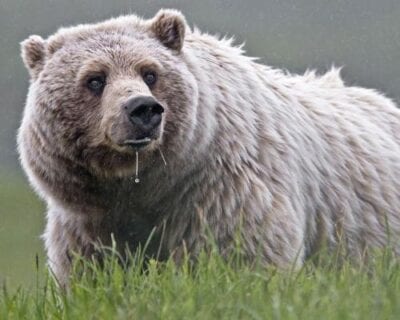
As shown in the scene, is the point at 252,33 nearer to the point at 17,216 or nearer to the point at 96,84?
the point at 17,216

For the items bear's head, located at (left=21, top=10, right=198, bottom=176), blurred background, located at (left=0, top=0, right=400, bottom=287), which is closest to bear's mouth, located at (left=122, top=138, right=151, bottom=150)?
bear's head, located at (left=21, top=10, right=198, bottom=176)

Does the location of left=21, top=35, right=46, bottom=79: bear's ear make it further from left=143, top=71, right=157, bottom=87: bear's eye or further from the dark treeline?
the dark treeline

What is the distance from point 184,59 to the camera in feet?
27.7

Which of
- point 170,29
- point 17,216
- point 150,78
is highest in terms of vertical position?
point 170,29

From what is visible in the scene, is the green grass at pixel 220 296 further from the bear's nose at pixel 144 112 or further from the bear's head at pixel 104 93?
the bear's head at pixel 104 93

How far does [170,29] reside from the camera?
8.46 m

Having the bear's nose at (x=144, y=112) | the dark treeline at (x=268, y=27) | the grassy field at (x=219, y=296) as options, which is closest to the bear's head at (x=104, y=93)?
the bear's nose at (x=144, y=112)

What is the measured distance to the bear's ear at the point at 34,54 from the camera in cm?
849

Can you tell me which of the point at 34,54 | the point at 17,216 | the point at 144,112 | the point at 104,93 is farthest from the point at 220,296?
the point at 17,216

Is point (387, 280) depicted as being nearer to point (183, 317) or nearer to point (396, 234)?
point (183, 317)

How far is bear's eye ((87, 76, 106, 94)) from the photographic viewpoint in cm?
820

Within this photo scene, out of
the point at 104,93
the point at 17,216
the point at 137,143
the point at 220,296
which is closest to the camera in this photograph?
the point at 220,296

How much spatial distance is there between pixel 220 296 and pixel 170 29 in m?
2.52

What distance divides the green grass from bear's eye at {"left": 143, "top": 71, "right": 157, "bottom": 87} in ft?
4.99
